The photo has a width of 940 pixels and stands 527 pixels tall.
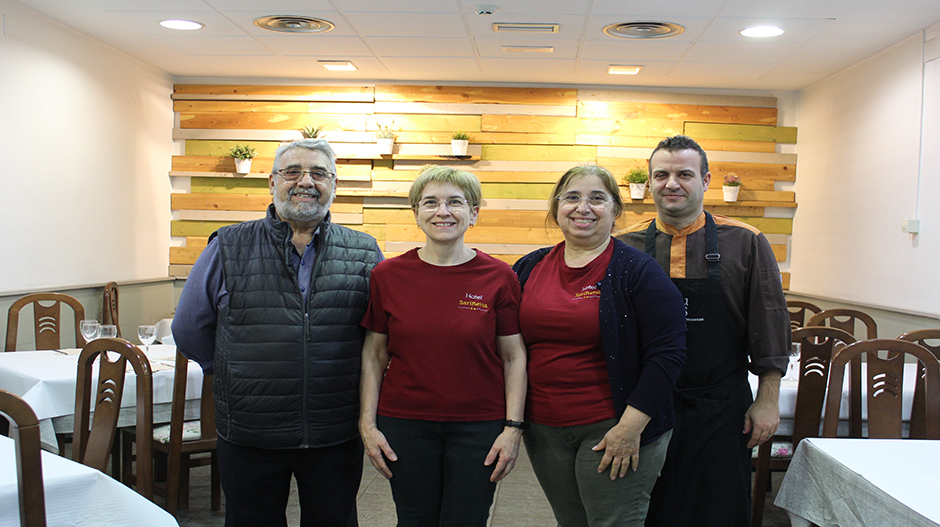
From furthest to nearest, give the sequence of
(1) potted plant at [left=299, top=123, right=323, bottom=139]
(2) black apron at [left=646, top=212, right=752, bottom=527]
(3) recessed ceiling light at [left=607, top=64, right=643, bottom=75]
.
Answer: (1) potted plant at [left=299, top=123, right=323, bottom=139], (3) recessed ceiling light at [left=607, top=64, right=643, bottom=75], (2) black apron at [left=646, top=212, right=752, bottom=527]

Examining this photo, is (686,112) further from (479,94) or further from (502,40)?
(502,40)

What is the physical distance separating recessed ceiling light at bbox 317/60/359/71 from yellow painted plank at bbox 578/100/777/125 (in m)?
2.26

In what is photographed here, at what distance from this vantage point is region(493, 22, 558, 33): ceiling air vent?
14.6 feet

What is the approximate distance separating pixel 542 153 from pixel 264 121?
8.82 feet

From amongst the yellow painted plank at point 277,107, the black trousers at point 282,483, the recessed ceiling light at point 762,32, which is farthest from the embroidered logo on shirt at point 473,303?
A: the yellow painted plank at point 277,107

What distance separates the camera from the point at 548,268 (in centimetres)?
205

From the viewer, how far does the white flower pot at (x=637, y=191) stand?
6.07 m

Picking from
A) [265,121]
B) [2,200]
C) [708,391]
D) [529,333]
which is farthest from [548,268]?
[265,121]

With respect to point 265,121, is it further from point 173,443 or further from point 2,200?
point 173,443

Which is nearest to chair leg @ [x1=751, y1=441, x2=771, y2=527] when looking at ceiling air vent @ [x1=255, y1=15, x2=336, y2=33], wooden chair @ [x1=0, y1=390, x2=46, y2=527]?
wooden chair @ [x1=0, y1=390, x2=46, y2=527]

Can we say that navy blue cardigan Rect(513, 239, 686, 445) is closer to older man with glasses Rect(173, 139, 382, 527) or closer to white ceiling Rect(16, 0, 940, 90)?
older man with glasses Rect(173, 139, 382, 527)

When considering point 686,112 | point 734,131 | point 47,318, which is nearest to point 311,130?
point 47,318

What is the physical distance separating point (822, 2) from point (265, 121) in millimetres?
4736

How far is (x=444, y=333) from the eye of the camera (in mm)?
1859
